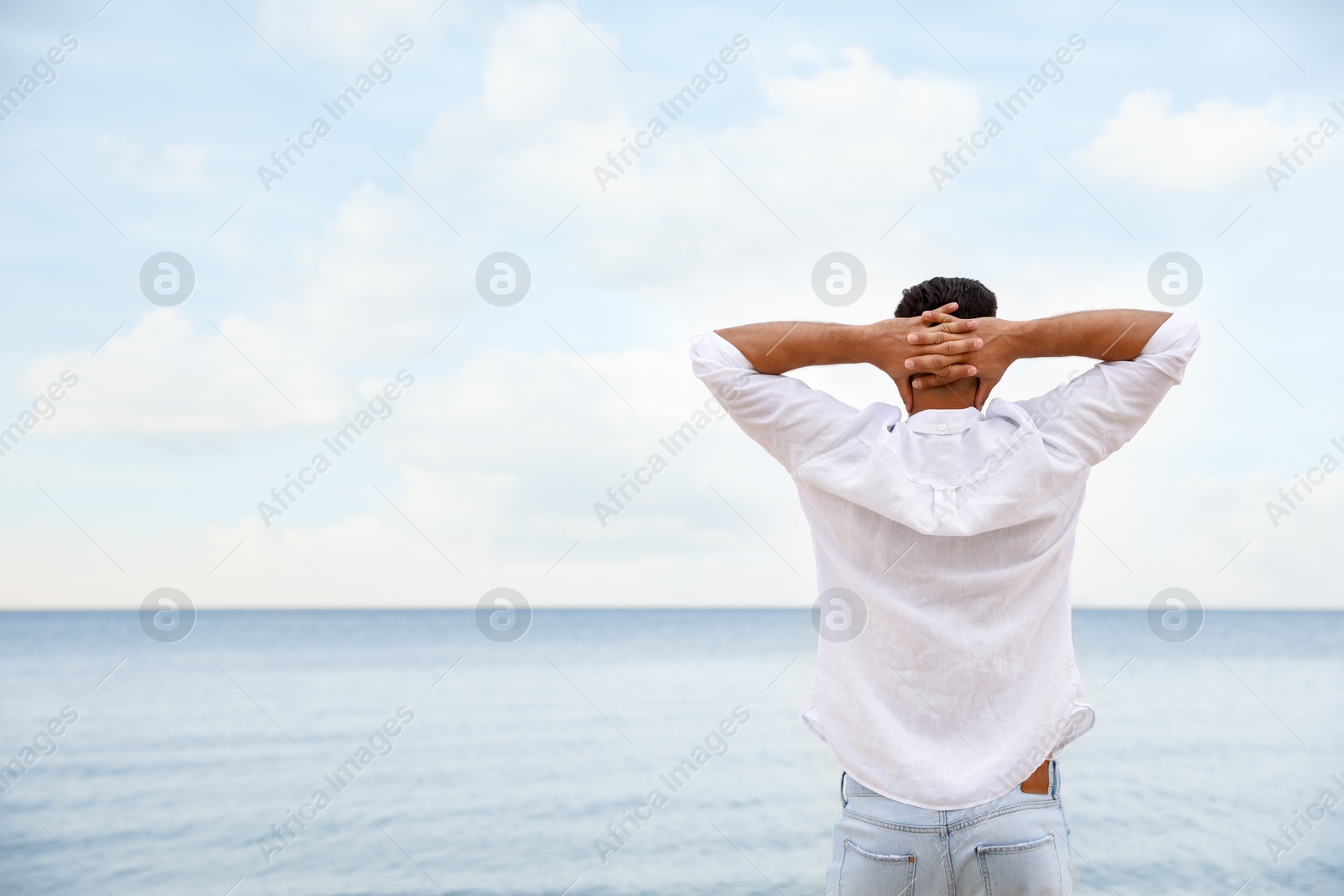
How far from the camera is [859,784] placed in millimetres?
1771

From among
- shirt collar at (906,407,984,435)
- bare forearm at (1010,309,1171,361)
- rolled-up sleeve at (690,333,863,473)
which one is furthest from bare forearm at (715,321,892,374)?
bare forearm at (1010,309,1171,361)

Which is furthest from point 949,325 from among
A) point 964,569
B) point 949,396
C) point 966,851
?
point 966,851

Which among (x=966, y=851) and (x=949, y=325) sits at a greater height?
(x=949, y=325)

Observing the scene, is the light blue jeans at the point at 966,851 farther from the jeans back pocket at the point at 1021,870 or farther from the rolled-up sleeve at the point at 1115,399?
the rolled-up sleeve at the point at 1115,399

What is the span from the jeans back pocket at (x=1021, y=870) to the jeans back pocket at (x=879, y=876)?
125 mm

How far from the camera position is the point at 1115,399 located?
171 centimetres

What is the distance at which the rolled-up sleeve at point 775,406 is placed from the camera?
176cm

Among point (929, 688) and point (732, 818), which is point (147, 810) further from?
point (929, 688)

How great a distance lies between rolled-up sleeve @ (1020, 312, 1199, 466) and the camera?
1.70m

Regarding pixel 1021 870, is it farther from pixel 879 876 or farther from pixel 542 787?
pixel 542 787

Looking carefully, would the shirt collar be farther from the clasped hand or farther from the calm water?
the calm water

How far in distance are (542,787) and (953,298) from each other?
1098 cm

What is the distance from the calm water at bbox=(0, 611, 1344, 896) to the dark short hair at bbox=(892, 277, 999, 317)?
2.05m

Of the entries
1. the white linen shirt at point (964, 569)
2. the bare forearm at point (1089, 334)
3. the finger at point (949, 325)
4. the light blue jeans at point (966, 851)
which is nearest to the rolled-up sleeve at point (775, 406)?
the white linen shirt at point (964, 569)
